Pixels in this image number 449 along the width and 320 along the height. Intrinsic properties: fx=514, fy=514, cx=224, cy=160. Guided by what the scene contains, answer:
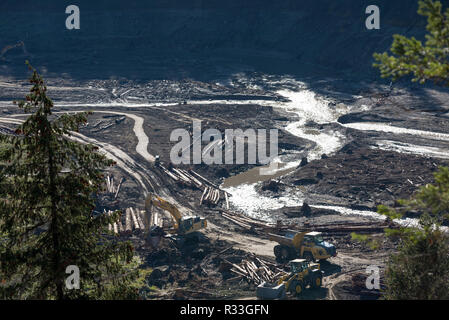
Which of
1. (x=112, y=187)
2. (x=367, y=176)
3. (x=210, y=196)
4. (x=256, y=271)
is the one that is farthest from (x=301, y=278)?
(x=112, y=187)

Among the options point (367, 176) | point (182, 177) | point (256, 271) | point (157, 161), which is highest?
point (157, 161)

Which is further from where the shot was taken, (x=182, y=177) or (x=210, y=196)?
(x=182, y=177)

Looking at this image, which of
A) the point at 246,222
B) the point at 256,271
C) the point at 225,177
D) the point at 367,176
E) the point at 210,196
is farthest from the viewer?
the point at 225,177

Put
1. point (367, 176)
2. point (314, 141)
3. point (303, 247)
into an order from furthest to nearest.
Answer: point (314, 141) < point (367, 176) < point (303, 247)

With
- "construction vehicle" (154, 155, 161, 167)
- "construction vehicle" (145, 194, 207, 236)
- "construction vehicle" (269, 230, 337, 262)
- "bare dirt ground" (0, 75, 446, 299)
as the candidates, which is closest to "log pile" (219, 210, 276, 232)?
"bare dirt ground" (0, 75, 446, 299)

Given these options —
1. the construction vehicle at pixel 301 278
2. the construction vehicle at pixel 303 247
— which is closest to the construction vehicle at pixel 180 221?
the construction vehicle at pixel 303 247

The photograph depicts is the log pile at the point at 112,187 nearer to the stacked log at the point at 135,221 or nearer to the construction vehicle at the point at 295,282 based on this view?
the stacked log at the point at 135,221

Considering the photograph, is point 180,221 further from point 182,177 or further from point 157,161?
point 157,161

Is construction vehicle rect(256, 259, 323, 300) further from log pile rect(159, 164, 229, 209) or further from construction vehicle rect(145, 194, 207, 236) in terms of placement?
log pile rect(159, 164, 229, 209)
